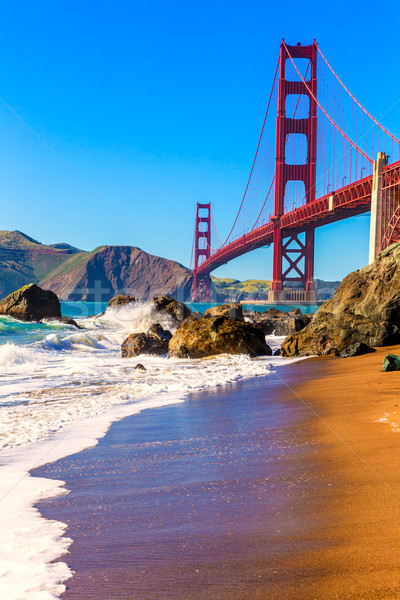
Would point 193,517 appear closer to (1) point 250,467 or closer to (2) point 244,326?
(1) point 250,467

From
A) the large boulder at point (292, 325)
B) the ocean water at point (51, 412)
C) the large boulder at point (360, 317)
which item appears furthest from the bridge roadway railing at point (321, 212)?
the ocean water at point (51, 412)

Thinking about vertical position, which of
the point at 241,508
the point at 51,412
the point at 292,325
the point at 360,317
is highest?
the point at 360,317

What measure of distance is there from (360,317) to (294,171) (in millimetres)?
40631

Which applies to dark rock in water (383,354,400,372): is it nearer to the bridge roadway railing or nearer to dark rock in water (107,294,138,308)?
dark rock in water (107,294,138,308)

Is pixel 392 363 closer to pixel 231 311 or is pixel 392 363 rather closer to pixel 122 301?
pixel 231 311

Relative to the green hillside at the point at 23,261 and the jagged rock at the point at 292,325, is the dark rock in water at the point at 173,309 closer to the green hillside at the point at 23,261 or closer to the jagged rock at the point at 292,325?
the jagged rock at the point at 292,325

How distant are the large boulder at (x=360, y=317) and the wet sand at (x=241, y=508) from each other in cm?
458

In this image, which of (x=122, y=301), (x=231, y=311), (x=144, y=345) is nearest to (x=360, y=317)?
(x=144, y=345)

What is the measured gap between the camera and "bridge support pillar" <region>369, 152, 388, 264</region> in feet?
79.3

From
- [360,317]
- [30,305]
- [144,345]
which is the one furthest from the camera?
[30,305]

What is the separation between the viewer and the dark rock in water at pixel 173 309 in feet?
51.6

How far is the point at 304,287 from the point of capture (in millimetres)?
44938

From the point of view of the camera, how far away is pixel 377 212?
24406 millimetres

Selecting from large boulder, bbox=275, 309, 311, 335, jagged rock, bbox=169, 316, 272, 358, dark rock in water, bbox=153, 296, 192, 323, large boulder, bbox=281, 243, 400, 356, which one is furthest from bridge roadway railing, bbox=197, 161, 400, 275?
jagged rock, bbox=169, 316, 272, 358
